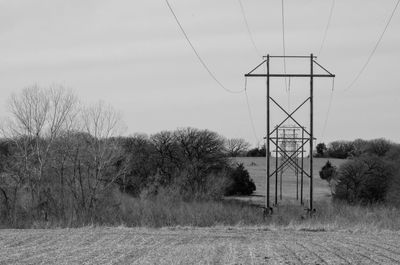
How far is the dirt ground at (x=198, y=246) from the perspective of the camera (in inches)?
656

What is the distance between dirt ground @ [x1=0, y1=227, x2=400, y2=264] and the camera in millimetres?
16672

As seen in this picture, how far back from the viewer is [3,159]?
2591 inches

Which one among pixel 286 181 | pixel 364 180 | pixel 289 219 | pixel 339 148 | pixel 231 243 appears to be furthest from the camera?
pixel 339 148

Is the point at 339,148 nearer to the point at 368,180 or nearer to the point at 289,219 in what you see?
the point at 368,180

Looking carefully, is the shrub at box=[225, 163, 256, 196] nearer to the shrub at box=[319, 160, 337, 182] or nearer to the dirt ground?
the shrub at box=[319, 160, 337, 182]

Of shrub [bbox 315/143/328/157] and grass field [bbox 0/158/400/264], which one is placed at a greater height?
shrub [bbox 315/143/328/157]

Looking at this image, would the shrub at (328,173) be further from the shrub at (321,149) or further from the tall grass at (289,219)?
the tall grass at (289,219)

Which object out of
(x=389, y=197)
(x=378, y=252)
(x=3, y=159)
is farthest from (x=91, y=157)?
(x=378, y=252)

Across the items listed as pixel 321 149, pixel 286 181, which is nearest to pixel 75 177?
pixel 286 181

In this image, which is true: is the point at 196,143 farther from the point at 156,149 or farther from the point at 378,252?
the point at 378,252

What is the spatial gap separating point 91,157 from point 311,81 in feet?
123

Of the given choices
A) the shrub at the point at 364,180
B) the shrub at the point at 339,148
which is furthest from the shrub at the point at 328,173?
the shrub at the point at 339,148

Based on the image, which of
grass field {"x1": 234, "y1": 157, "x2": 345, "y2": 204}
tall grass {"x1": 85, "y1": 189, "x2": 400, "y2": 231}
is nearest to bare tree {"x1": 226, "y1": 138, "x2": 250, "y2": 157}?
grass field {"x1": 234, "y1": 157, "x2": 345, "y2": 204}

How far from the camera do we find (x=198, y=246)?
66.9ft
